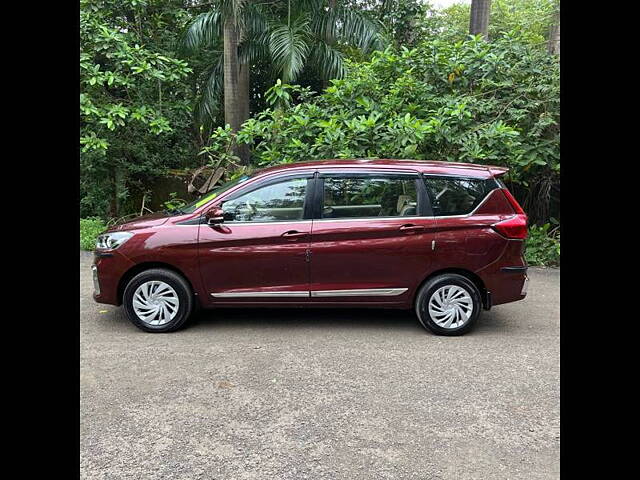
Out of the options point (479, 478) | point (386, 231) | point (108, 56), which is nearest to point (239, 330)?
point (386, 231)

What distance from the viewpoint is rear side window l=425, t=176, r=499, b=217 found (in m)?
5.20

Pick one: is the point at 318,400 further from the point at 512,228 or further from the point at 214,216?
the point at 512,228

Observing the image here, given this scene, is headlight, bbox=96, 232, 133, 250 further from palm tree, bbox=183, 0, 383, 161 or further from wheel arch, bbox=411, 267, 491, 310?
palm tree, bbox=183, 0, 383, 161

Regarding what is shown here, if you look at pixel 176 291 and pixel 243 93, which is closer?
pixel 176 291

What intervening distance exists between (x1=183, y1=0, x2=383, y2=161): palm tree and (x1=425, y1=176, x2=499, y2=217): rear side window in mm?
7357

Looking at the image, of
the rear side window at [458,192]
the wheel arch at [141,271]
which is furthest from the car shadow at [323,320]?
the rear side window at [458,192]

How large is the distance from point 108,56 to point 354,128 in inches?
198

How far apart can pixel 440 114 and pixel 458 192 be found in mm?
3328

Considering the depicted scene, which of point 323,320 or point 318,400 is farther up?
point 323,320

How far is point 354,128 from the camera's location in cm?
790

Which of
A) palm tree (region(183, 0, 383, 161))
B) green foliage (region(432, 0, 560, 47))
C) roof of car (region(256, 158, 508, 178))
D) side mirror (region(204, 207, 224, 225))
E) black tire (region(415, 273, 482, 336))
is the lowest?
black tire (region(415, 273, 482, 336))

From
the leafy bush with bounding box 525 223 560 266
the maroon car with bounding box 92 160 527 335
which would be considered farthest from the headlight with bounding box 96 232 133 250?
the leafy bush with bounding box 525 223 560 266

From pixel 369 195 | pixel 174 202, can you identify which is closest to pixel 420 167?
pixel 369 195

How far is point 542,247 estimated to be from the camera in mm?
8820
